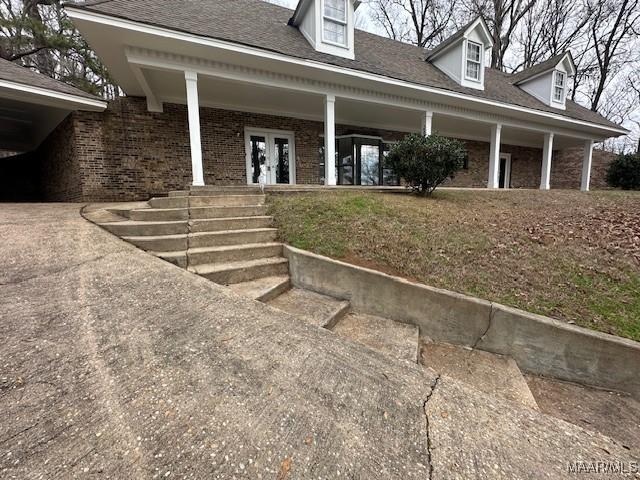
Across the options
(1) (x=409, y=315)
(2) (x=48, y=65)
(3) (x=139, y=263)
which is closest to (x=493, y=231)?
(1) (x=409, y=315)

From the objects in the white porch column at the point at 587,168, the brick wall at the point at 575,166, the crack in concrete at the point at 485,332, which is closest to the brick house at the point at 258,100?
the white porch column at the point at 587,168

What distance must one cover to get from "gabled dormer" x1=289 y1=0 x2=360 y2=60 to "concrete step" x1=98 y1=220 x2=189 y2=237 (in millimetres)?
7144

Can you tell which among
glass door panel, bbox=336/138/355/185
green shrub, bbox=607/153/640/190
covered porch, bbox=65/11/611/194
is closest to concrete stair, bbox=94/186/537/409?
covered porch, bbox=65/11/611/194

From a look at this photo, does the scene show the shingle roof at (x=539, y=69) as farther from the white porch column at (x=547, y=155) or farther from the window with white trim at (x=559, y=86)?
the white porch column at (x=547, y=155)

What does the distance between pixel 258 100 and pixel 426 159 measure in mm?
5790

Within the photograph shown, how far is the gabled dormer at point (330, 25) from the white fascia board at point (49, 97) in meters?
6.26

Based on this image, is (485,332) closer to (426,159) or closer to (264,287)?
(264,287)

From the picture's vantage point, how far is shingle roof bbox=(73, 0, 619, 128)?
20.0ft

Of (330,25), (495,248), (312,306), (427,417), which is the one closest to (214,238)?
(312,306)

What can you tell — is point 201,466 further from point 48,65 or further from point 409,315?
point 48,65

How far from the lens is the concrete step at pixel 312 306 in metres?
2.92

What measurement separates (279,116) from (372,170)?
4261 mm

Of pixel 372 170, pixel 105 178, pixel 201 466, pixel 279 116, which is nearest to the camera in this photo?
pixel 201 466

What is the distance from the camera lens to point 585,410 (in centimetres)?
228
